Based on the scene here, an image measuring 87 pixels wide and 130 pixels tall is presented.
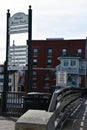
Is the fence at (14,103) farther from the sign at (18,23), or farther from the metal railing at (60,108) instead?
the sign at (18,23)

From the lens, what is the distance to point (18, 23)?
1845cm


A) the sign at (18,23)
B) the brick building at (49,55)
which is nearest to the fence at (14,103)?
the sign at (18,23)

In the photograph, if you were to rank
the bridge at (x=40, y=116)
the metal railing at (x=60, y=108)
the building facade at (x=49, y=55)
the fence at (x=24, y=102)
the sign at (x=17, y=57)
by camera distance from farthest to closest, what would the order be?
1. the building facade at (x=49, y=55)
2. the sign at (x=17, y=57)
3. the fence at (x=24, y=102)
4. the metal railing at (x=60, y=108)
5. the bridge at (x=40, y=116)

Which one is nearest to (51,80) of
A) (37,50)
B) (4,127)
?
(37,50)

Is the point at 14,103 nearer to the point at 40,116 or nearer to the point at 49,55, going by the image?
the point at 40,116

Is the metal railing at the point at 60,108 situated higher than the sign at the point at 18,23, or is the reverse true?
the sign at the point at 18,23

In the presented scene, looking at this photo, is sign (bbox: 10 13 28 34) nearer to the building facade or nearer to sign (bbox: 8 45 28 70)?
sign (bbox: 8 45 28 70)

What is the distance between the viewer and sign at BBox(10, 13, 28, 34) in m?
17.8

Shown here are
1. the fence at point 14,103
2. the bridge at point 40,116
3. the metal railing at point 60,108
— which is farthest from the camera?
the fence at point 14,103

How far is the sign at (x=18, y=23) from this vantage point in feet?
58.5

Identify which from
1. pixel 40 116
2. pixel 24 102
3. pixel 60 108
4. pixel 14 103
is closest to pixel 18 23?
pixel 14 103

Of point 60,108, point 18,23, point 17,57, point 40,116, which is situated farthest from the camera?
point 18,23

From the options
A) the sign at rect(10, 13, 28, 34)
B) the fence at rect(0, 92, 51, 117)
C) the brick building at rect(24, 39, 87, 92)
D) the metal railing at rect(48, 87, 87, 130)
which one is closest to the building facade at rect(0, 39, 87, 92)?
the brick building at rect(24, 39, 87, 92)

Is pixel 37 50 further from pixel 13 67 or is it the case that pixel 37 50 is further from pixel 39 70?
pixel 13 67
